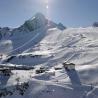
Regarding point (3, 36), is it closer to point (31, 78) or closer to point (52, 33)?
point (52, 33)

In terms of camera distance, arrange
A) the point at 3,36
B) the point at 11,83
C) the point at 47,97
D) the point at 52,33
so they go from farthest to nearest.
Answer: the point at 3,36
the point at 52,33
the point at 11,83
the point at 47,97

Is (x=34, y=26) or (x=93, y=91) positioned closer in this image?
(x=93, y=91)

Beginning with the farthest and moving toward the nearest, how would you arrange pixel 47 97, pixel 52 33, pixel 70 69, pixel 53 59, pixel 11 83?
pixel 52 33 → pixel 53 59 → pixel 70 69 → pixel 11 83 → pixel 47 97

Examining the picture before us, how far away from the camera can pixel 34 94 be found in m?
45.3

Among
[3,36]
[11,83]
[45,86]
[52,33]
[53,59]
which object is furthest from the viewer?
[3,36]

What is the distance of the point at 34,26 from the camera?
192 metres

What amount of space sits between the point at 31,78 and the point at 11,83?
411 centimetres

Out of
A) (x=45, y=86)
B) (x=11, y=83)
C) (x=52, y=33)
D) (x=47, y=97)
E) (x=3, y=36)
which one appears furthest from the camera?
(x=3, y=36)

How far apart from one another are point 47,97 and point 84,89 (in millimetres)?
6678

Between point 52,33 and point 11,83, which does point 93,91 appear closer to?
point 11,83

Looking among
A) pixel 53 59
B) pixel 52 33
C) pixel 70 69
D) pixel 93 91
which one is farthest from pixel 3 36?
pixel 93 91

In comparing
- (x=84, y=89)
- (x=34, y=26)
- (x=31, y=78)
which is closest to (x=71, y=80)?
(x=84, y=89)

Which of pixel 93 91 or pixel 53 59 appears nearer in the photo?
pixel 93 91

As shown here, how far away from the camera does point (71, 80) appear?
163 ft
